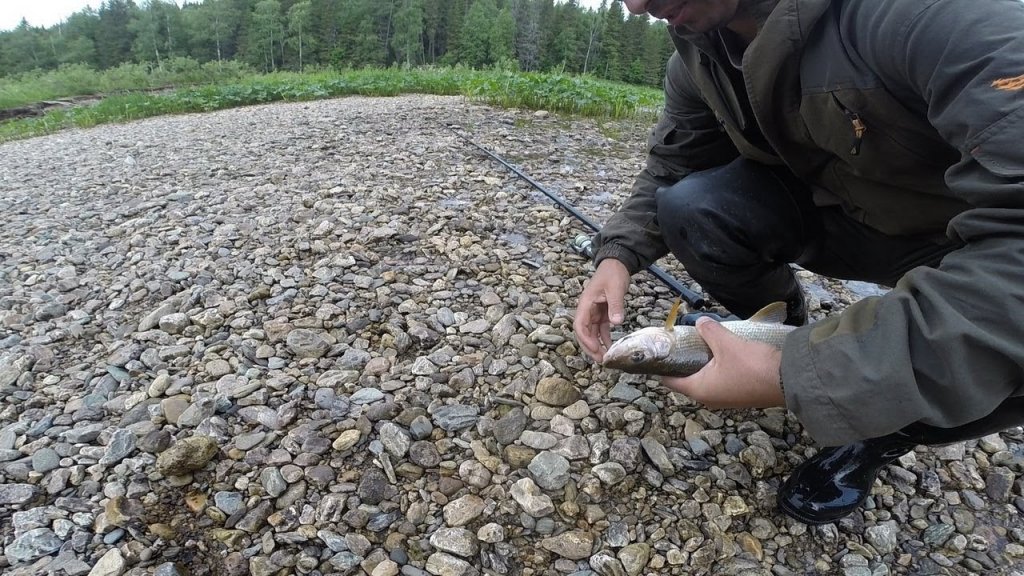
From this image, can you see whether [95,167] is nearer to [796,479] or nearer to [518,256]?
[518,256]

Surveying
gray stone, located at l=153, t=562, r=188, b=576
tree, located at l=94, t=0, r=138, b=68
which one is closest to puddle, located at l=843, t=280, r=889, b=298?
gray stone, located at l=153, t=562, r=188, b=576

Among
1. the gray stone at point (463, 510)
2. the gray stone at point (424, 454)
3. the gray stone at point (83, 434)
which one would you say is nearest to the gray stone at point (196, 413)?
the gray stone at point (83, 434)

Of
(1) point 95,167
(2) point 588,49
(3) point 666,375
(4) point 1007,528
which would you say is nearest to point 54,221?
(1) point 95,167

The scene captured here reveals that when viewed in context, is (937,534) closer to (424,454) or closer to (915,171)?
(915,171)

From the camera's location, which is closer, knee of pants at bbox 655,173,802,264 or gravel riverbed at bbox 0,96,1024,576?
gravel riverbed at bbox 0,96,1024,576

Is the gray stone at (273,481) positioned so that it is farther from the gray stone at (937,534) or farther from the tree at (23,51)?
the tree at (23,51)

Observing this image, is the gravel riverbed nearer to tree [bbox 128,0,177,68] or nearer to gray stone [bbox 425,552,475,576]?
gray stone [bbox 425,552,475,576]

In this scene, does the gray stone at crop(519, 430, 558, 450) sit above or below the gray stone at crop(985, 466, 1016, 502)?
above

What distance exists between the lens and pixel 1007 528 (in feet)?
6.16

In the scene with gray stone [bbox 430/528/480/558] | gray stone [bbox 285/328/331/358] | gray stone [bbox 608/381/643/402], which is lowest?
gray stone [bbox 430/528/480/558]

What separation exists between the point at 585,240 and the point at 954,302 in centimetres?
264

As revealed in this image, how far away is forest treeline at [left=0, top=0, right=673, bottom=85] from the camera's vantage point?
195ft

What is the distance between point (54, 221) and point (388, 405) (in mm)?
4354

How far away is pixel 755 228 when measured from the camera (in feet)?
7.28
